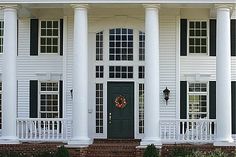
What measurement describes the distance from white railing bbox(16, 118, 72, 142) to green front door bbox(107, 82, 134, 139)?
2435 mm

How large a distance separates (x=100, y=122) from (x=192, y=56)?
5.08 m

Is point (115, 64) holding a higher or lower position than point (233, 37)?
lower

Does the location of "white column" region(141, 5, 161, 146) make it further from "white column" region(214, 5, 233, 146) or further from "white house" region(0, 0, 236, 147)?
"white house" region(0, 0, 236, 147)

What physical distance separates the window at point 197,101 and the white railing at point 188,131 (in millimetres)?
1753

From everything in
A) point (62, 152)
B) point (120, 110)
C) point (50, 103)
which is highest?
point (50, 103)

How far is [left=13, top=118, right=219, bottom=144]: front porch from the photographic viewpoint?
2258cm

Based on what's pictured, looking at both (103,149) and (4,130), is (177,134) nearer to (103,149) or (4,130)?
(103,149)

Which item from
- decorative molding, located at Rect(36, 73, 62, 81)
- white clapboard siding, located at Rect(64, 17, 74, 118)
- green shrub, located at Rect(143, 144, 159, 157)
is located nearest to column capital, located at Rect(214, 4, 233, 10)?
green shrub, located at Rect(143, 144, 159, 157)

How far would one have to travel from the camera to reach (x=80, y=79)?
866 inches

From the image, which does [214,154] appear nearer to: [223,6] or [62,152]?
[62,152]

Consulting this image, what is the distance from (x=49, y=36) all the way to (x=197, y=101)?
7315 mm

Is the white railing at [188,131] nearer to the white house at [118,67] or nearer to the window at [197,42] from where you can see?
the white house at [118,67]

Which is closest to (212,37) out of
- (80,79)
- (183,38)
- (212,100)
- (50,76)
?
(183,38)

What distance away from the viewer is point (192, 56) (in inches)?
998
